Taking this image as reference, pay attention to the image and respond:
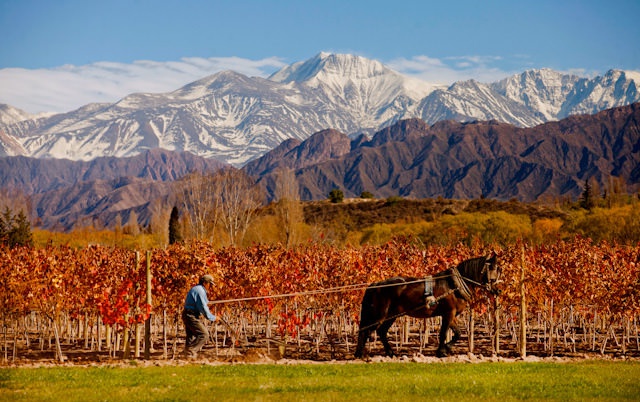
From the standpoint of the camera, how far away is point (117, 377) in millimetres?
13406

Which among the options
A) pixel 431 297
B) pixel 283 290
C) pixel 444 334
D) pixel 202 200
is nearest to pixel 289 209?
pixel 202 200

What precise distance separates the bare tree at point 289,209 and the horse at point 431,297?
57345 mm

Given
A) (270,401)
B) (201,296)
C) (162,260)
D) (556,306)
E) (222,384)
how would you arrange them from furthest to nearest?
(556,306)
(162,260)
(201,296)
(222,384)
(270,401)

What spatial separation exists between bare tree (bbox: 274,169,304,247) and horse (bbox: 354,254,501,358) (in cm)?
5735

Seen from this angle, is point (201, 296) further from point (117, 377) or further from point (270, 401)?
point (270, 401)

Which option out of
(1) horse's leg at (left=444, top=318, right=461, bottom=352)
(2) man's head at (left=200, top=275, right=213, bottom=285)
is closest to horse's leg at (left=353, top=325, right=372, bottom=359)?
(1) horse's leg at (left=444, top=318, right=461, bottom=352)

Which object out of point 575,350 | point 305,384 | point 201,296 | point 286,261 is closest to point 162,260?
point 201,296

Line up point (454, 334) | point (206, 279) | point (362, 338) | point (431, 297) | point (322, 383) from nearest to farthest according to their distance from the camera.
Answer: point (322, 383)
point (206, 279)
point (431, 297)
point (454, 334)
point (362, 338)

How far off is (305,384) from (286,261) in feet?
40.5

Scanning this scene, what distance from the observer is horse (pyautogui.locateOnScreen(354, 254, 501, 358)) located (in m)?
16.6

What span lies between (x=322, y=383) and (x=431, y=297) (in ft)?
14.3

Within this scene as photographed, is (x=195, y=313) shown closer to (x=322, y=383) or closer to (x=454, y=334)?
(x=322, y=383)

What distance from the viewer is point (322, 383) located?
42.5 feet

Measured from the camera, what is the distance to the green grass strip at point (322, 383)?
39.4ft
